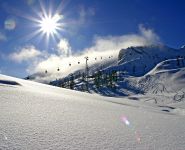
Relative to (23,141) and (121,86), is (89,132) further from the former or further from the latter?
(121,86)

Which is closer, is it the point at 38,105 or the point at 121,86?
the point at 38,105

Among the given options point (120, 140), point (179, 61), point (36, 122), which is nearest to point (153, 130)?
point (120, 140)

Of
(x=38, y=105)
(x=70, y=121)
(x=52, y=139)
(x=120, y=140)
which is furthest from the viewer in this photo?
(x=38, y=105)

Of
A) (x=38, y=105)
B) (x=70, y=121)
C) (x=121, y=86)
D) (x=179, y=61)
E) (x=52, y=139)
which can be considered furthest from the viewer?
(x=179, y=61)

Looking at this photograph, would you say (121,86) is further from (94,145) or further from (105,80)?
(94,145)

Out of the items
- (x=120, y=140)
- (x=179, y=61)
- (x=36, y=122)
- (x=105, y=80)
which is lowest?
(x=120, y=140)

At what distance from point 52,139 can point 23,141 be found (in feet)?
1.32

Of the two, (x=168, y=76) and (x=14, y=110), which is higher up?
(x=168, y=76)

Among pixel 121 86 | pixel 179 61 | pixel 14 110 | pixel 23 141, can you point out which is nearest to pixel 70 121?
pixel 14 110

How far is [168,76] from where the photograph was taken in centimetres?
12862

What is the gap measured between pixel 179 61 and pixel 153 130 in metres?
178

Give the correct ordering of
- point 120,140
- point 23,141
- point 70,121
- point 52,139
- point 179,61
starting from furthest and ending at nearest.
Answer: point 179,61 → point 70,121 → point 120,140 → point 52,139 → point 23,141

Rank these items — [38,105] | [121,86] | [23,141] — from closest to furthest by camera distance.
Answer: [23,141], [38,105], [121,86]

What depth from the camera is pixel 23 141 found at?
3016mm
